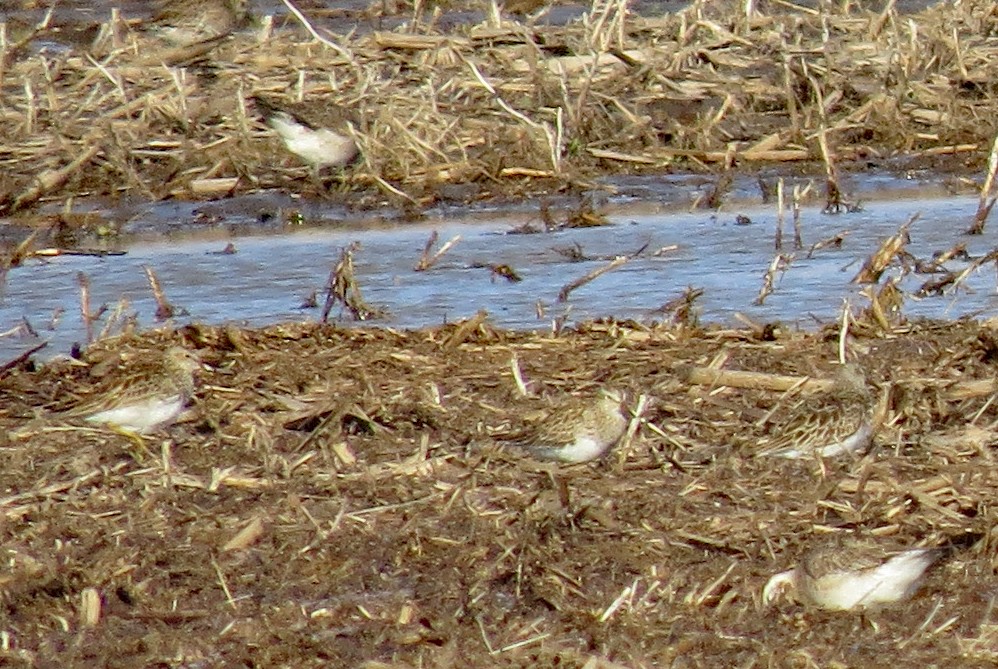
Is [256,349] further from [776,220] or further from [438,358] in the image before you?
[776,220]

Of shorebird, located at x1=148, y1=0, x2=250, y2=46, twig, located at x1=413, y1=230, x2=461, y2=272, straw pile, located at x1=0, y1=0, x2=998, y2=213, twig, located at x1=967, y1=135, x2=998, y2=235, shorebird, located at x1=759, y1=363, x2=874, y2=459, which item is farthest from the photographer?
shorebird, located at x1=148, y1=0, x2=250, y2=46

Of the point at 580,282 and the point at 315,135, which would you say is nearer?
the point at 580,282

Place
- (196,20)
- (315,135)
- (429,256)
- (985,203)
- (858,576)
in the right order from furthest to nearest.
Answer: (196,20)
(315,135)
(985,203)
(429,256)
(858,576)

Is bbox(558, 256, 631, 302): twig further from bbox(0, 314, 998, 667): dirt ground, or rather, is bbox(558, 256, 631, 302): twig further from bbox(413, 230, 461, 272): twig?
bbox(0, 314, 998, 667): dirt ground

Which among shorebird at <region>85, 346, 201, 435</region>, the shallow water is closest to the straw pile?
the shallow water

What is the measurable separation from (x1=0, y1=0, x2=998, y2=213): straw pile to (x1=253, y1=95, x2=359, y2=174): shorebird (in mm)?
113

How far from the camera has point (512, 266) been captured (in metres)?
11.1

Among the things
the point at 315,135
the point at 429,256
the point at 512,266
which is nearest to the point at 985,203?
the point at 512,266

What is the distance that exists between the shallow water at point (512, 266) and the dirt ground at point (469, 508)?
1158 mm

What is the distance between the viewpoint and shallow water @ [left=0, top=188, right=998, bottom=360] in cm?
982

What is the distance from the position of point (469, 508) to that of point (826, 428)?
1.20 metres

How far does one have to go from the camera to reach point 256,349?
852 cm

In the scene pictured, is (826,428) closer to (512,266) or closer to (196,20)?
(512,266)

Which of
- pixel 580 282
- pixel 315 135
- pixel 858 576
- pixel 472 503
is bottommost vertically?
pixel 315 135
